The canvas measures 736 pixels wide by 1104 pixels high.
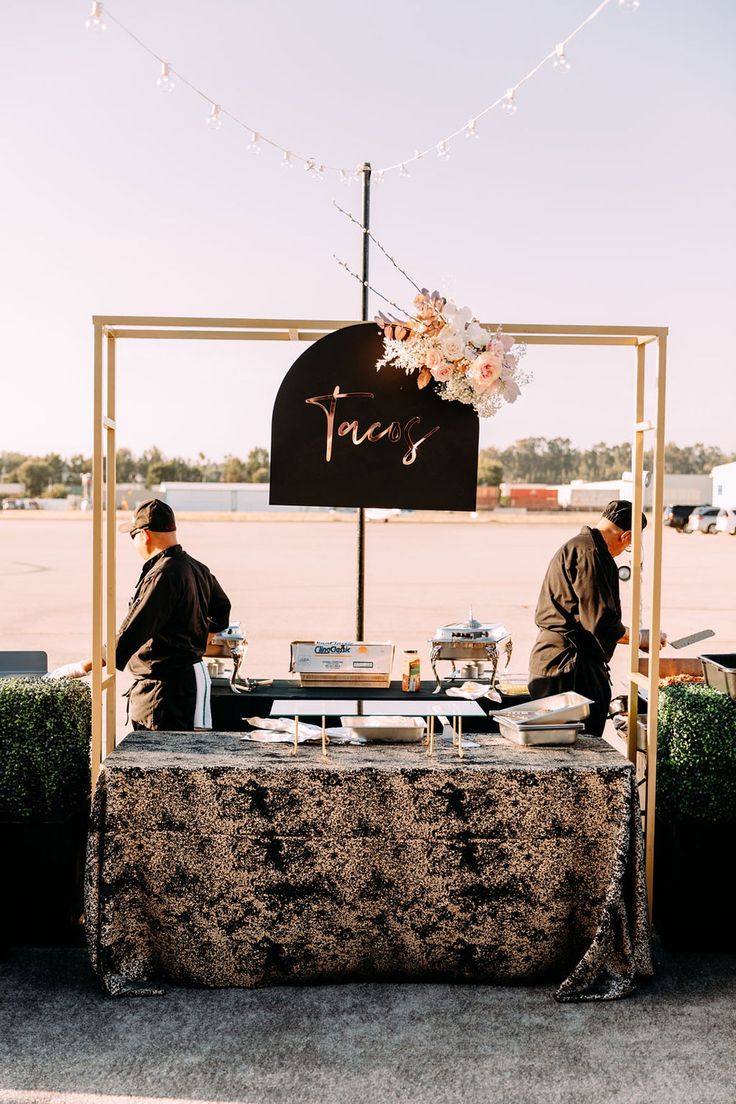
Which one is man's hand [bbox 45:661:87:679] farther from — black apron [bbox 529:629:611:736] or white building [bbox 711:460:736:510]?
white building [bbox 711:460:736:510]

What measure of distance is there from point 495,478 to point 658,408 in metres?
86.7

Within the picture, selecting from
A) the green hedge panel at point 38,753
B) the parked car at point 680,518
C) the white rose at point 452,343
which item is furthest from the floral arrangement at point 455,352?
the parked car at point 680,518

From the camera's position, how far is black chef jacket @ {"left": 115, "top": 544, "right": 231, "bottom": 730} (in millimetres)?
3816

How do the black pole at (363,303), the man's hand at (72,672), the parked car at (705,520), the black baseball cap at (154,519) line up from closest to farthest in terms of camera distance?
1. the man's hand at (72,672)
2. the black baseball cap at (154,519)
3. the black pole at (363,303)
4. the parked car at (705,520)

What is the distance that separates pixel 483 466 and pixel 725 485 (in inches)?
1746

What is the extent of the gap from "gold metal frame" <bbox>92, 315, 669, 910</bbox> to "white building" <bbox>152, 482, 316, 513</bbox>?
209ft

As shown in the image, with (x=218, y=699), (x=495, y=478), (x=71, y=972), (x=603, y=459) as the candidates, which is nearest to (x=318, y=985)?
(x=71, y=972)

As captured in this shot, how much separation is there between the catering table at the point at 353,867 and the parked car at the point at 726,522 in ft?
122

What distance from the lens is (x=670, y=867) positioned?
11.4 feet

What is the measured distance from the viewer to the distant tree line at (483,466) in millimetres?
89000

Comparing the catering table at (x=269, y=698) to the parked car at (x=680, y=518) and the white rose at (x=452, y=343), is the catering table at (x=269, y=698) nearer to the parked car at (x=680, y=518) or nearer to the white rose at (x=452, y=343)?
the white rose at (x=452, y=343)

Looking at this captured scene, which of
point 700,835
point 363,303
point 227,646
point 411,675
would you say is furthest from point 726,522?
point 700,835

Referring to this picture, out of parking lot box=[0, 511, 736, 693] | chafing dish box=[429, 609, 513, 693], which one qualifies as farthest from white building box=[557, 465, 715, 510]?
chafing dish box=[429, 609, 513, 693]

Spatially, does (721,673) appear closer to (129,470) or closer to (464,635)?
(464,635)
